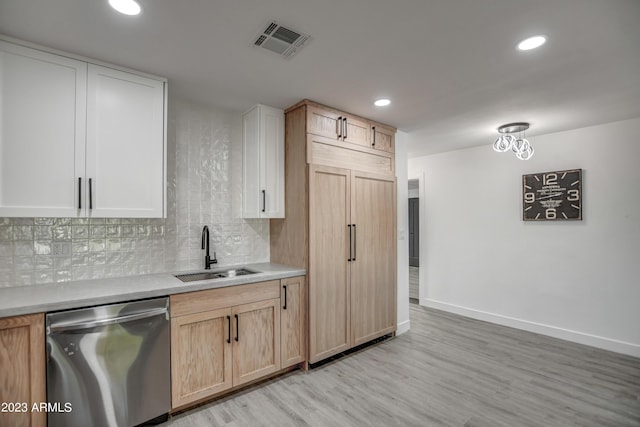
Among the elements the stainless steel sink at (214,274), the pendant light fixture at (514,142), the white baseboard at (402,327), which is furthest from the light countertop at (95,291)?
the pendant light fixture at (514,142)

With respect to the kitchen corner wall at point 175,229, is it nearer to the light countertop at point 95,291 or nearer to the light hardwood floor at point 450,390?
the light countertop at point 95,291

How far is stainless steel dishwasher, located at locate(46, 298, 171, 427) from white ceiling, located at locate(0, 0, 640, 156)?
1.64 meters

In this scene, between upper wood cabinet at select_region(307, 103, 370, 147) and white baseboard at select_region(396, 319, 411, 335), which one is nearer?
upper wood cabinet at select_region(307, 103, 370, 147)

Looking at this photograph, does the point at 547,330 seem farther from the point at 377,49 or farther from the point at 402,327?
the point at 377,49

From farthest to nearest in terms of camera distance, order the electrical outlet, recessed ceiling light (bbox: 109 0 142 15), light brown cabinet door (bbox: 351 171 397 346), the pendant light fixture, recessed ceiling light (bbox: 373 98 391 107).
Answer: the pendant light fixture → light brown cabinet door (bbox: 351 171 397 346) → recessed ceiling light (bbox: 373 98 391 107) → the electrical outlet → recessed ceiling light (bbox: 109 0 142 15)

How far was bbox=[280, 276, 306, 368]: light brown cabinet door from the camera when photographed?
265 cm

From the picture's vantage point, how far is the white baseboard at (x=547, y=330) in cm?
320

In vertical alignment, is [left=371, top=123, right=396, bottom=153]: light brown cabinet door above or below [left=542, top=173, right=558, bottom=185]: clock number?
above

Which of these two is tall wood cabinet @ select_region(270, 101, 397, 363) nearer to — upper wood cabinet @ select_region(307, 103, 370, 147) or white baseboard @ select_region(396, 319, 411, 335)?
upper wood cabinet @ select_region(307, 103, 370, 147)

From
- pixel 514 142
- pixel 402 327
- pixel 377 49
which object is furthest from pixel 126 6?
pixel 402 327

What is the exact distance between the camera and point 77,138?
1973 mm

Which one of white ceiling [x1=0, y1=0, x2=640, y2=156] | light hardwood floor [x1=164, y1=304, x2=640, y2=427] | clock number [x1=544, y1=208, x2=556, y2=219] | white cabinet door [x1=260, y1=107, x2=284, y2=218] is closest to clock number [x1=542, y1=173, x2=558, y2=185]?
clock number [x1=544, y1=208, x2=556, y2=219]

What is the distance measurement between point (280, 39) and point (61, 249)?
213 centimetres

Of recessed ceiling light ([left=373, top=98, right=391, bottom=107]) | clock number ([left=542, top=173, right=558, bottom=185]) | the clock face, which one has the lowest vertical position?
the clock face
